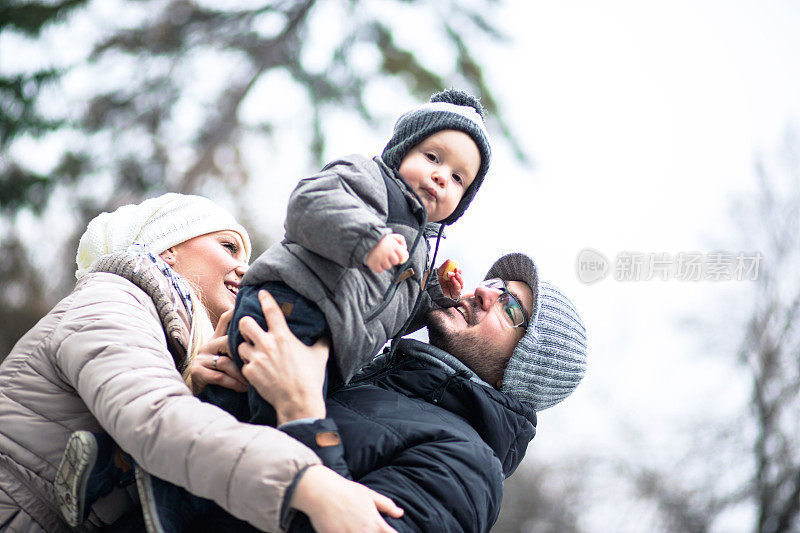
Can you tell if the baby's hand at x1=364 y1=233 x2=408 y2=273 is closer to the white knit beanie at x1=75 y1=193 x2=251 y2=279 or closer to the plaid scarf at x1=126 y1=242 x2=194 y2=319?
the plaid scarf at x1=126 y1=242 x2=194 y2=319

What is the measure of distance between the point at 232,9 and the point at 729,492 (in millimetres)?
11896

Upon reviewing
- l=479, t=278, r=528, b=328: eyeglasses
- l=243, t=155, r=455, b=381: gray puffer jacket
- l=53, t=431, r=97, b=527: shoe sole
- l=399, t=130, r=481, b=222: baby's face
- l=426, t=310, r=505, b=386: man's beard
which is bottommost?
l=53, t=431, r=97, b=527: shoe sole

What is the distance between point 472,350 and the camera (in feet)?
8.55

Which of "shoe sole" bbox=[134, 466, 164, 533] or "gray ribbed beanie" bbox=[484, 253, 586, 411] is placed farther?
"gray ribbed beanie" bbox=[484, 253, 586, 411]

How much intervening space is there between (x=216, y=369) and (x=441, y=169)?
96cm

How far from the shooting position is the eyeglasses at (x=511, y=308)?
105 inches

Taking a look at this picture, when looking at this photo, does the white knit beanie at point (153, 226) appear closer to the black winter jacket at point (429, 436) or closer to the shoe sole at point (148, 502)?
the black winter jacket at point (429, 436)

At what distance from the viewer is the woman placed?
1676mm

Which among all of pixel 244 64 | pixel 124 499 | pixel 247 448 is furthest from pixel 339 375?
pixel 244 64

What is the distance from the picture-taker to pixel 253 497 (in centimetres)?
166

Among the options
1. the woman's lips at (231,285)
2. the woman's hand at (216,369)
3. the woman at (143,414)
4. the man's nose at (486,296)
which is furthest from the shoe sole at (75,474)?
the man's nose at (486,296)

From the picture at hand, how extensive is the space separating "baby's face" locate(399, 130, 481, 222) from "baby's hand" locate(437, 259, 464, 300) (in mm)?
279

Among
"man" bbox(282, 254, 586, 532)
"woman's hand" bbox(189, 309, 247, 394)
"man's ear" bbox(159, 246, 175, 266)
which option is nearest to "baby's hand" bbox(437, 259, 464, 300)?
"man" bbox(282, 254, 586, 532)

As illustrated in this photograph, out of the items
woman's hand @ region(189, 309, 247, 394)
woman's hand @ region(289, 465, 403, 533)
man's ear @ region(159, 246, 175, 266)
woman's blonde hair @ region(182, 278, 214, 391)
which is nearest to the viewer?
woman's hand @ region(289, 465, 403, 533)
